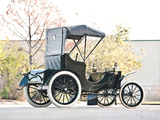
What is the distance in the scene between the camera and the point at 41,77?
38.7 ft

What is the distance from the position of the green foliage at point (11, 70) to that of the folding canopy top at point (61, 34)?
1108cm

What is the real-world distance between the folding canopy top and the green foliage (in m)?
11.1

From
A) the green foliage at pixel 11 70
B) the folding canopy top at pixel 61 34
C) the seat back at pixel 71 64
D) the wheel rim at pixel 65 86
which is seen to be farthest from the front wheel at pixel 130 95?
the green foliage at pixel 11 70

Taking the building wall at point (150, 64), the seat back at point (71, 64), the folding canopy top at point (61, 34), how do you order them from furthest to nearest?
1. the building wall at point (150, 64)
2. the folding canopy top at point (61, 34)
3. the seat back at point (71, 64)

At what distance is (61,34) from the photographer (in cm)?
1162

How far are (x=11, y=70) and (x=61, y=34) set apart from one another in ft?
41.8

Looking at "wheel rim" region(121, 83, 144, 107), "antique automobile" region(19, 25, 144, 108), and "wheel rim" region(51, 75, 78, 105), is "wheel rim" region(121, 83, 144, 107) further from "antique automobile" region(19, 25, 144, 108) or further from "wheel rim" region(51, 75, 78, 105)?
"wheel rim" region(51, 75, 78, 105)

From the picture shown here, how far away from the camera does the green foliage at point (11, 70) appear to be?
2280 centimetres

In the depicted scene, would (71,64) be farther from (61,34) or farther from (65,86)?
(61,34)

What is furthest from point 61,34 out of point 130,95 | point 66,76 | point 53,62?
point 130,95

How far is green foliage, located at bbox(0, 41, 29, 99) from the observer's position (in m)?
22.8

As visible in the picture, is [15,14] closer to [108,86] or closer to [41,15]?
[41,15]

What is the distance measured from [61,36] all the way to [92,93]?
7.17ft

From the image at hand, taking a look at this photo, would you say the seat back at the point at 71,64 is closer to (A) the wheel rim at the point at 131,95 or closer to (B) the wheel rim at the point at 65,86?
(B) the wheel rim at the point at 65,86
